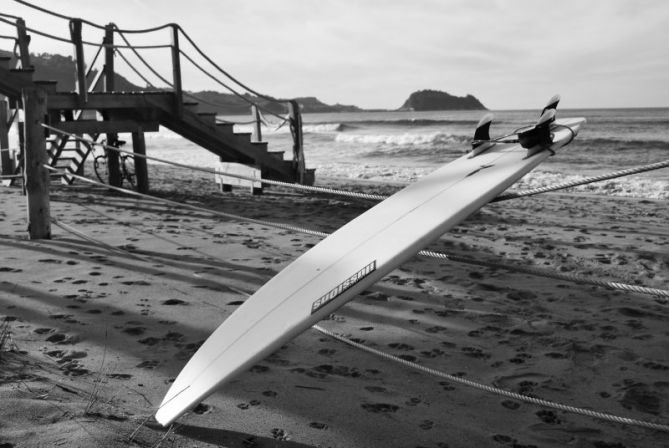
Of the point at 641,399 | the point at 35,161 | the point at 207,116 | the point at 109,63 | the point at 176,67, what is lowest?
the point at 641,399

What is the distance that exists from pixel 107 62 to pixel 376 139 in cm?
2555

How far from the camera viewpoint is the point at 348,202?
9664 millimetres

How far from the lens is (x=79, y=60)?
843 centimetres

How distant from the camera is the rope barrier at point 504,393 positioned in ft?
8.06

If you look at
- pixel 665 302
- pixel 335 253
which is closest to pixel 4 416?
pixel 335 253

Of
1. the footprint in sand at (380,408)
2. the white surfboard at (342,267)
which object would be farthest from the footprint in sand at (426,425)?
the white surfboard at (342,267)

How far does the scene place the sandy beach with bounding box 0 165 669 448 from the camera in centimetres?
262

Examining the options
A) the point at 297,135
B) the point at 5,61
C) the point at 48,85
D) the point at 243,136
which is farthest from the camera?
the point at 297,135

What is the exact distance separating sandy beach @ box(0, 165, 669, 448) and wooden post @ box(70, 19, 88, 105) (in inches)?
103

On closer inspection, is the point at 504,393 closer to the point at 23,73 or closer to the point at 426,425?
the point at 426,425

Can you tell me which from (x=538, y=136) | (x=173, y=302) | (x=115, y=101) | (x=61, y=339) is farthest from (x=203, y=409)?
(x=115, y=101)

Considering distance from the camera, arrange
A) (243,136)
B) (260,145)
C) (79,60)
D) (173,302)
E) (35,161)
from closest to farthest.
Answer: (173,302) → (35,161) → (79,60) → (243,136) → (260,145)

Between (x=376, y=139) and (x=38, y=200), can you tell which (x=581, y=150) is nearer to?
(x=376, y=139)

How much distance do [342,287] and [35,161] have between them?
14.7ft
